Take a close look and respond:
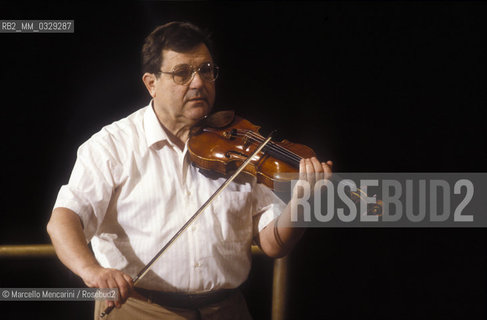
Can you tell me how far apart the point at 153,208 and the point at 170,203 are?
51 millimetres

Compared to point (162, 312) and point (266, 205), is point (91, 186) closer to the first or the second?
point (162, 312)

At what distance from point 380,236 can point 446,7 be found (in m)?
0.92

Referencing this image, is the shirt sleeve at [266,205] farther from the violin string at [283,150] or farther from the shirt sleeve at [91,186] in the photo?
the shirt sleeve at [91,186]

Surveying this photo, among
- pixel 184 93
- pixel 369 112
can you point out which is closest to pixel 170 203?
pixel 184 93

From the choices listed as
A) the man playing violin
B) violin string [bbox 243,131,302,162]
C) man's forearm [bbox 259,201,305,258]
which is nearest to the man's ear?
the man playing violin

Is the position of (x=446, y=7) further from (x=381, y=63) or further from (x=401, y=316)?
(x=401, y=316)

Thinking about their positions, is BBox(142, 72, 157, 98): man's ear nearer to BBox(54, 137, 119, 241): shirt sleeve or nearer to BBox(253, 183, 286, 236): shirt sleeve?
BBox(54, 137, 119, 241): shirt sleeve

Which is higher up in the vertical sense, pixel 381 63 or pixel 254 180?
pixel 381 63

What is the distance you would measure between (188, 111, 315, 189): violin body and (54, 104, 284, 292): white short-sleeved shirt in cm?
6

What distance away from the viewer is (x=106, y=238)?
1397 mm

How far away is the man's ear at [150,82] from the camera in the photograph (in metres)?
1.50

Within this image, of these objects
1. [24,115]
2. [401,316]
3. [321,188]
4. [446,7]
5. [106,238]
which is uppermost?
[446,7]

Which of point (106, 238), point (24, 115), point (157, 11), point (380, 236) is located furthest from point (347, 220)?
point (24, 115)

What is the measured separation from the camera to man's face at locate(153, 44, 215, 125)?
1451 millimetres
